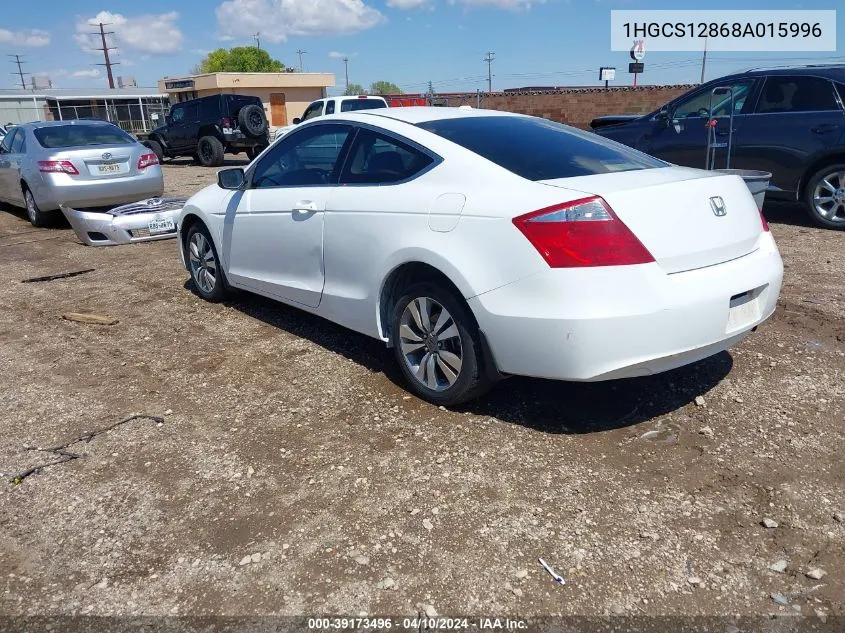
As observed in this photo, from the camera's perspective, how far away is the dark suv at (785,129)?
774cm

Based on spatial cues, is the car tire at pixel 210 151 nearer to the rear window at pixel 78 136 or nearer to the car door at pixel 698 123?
the rear window at pixel 78 136

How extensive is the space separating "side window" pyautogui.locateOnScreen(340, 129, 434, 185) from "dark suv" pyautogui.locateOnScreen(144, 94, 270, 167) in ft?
54.0

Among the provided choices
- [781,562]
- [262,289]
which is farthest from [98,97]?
[781,562]

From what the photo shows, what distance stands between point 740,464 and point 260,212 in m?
3.33

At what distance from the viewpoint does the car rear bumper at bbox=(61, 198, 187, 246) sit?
860 centimetres

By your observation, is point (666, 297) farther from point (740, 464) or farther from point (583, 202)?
point (740, 464)

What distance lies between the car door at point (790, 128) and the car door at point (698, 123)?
0.61 feet

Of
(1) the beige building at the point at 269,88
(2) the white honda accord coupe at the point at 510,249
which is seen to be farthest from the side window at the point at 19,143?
(1) the beige building at the point at 269,88

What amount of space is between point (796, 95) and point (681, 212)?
6.10 meters

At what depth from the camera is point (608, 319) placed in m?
3.00

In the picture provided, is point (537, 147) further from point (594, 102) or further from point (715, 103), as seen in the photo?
point (594, 102)

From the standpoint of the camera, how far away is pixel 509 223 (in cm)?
316

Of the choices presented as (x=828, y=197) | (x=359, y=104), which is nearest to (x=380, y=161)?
(x=828, y=197)

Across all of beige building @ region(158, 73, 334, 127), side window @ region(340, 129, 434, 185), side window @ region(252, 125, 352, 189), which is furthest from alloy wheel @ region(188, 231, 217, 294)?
beige building @ region(158, 73, 334, 127)
